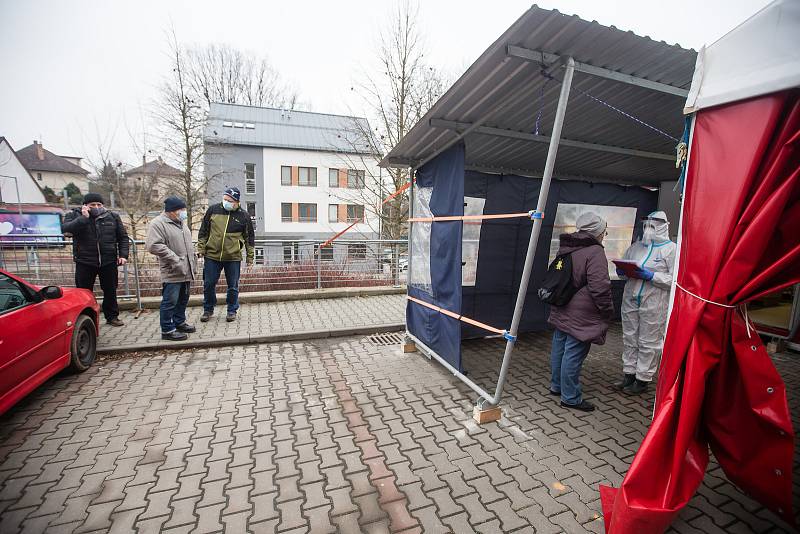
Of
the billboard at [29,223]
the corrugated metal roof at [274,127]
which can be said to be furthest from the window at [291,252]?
the billboard at [29,223]

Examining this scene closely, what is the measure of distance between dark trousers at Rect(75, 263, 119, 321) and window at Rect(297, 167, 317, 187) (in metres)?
25.9

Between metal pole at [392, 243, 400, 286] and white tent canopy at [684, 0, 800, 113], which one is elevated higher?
white tent canopy at [684, 0, 800, 113]

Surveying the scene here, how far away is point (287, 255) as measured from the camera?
7.55m

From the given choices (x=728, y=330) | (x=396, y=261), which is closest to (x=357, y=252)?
(x=396, y=261)

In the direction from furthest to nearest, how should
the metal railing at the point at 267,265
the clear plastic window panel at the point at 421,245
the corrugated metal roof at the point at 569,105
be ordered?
the metal railing at the point at 267,265, the clear plastic window panel at the point at 421,245, the corrugated metal roof at the point at 569,105

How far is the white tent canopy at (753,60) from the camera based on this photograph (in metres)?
1.66

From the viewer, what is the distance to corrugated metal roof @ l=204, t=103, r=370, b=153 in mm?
27781

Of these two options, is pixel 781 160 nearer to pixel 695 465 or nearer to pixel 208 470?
pixel 695 465

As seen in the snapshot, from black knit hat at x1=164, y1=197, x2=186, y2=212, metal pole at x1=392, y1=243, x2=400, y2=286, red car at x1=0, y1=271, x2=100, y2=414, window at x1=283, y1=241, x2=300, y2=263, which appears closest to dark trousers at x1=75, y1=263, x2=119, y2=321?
red car at x1=0, y1=271, x2=100, y2=414

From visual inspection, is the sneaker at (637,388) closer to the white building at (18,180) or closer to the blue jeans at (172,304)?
the blue jeans at (172,304)

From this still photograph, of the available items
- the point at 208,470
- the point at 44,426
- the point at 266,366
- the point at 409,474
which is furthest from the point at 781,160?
the point at 44,426

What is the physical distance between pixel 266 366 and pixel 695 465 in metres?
4.14

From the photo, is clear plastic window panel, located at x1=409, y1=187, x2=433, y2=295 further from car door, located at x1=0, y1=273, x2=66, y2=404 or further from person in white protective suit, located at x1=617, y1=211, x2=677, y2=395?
car door, located at x1=0, y1=273, x2=66, y2=404

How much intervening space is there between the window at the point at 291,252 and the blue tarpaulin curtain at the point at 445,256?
3.98 meters
